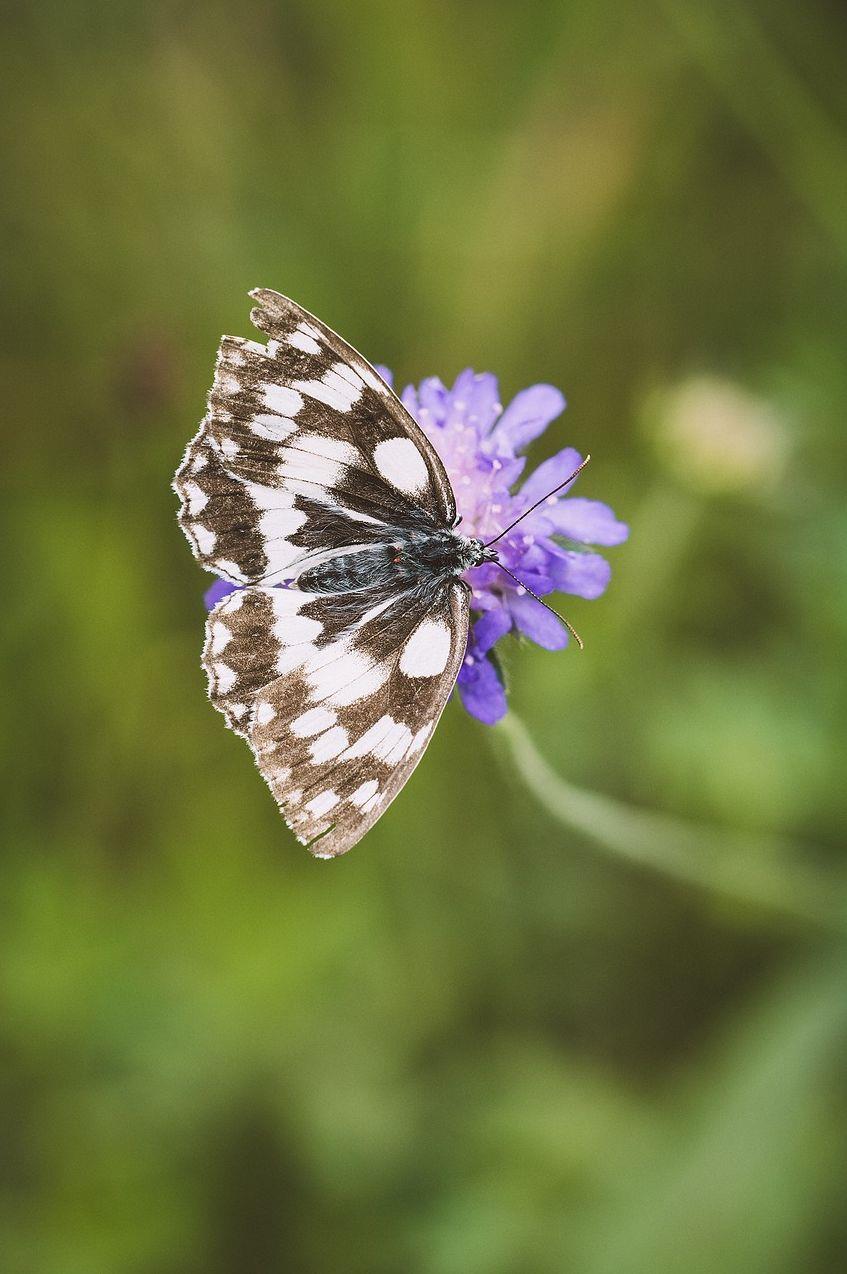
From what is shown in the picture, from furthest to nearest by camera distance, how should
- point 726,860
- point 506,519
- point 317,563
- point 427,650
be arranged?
1. point 726,860
2. point 506,519
3. point 317,563
4. point 427,650

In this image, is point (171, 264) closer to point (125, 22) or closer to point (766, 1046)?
point (125, 22)

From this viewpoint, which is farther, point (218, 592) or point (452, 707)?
point (452, 707)

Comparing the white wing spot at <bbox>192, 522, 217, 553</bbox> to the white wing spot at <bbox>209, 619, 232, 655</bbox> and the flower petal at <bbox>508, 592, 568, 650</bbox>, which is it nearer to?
the white wing spot at <bbox>209, 619, 232, 655</bbox>

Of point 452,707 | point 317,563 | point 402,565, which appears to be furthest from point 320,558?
point 452,707

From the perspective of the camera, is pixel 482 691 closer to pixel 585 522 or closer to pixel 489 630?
pixel 489 630

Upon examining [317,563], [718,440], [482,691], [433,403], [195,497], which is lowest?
[482,691]

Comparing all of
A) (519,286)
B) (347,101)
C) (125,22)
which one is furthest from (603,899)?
(125,22)
